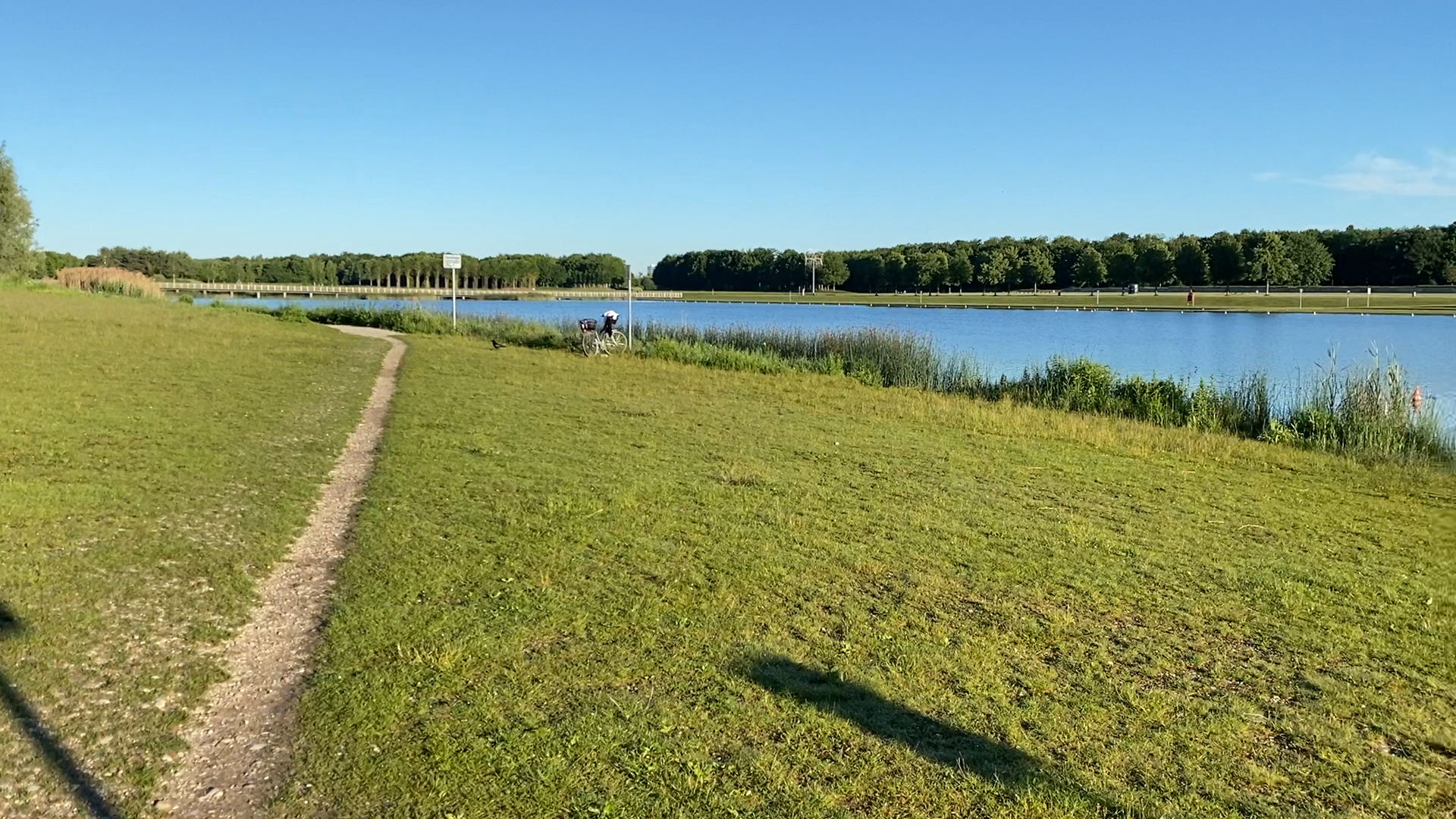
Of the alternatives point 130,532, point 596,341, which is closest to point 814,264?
point 596,341

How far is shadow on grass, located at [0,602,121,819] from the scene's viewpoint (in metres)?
3.06

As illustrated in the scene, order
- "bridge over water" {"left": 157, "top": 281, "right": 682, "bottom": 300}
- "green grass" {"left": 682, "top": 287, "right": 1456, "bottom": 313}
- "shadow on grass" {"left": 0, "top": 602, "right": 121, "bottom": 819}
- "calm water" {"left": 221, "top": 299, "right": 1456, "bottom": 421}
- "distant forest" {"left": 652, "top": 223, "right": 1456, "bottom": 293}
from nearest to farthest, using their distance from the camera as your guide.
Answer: "shadow on grass" {"left": 0, "top": 602, "right": 121, "bottom": 819} → "calm water" {"left": 221, "top": 299, "right": 1456, "bottom": 421} → "green grass" {"left": 682, "top": 287, "right": 1456, "bottom": 313} → "bridge over water" {"left": 157, "top": 281, "right": 682, "bottom": 300} → "distant forest" {"left": 652, "top": 223, "right": 1456, "bottom": 293}

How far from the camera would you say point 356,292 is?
8962 cm

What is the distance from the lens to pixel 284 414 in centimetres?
1187

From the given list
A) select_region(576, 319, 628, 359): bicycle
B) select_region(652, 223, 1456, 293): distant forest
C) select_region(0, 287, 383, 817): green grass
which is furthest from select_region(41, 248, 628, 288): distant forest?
select_region(0, 287, 383, 817): green grass

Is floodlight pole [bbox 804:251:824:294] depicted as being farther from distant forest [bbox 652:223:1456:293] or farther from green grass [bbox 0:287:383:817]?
green grass [bbox 0:287:383:817]

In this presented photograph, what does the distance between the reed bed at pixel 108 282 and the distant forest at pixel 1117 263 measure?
4072 cm

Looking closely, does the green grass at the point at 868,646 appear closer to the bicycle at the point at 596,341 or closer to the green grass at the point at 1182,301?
the bicycle at the point at 596,341

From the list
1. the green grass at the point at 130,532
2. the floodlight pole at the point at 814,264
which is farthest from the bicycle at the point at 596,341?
the floodlight pole at the point at 814,264

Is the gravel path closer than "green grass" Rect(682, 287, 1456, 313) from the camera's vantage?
Yes

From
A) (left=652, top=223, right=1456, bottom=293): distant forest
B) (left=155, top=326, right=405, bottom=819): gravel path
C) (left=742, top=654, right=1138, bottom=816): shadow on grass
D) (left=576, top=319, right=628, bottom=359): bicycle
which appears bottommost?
(left=742, top=654, right=1138, bottom=816): shadow on grass

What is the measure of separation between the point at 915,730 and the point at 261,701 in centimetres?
260

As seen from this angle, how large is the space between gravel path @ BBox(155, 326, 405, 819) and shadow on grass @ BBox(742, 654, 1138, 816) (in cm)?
193

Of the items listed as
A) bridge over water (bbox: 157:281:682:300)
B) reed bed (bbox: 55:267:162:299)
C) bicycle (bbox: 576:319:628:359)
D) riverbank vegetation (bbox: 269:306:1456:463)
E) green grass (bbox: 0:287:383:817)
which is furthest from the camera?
bridge over water (bbox: 157:281:682:300)
